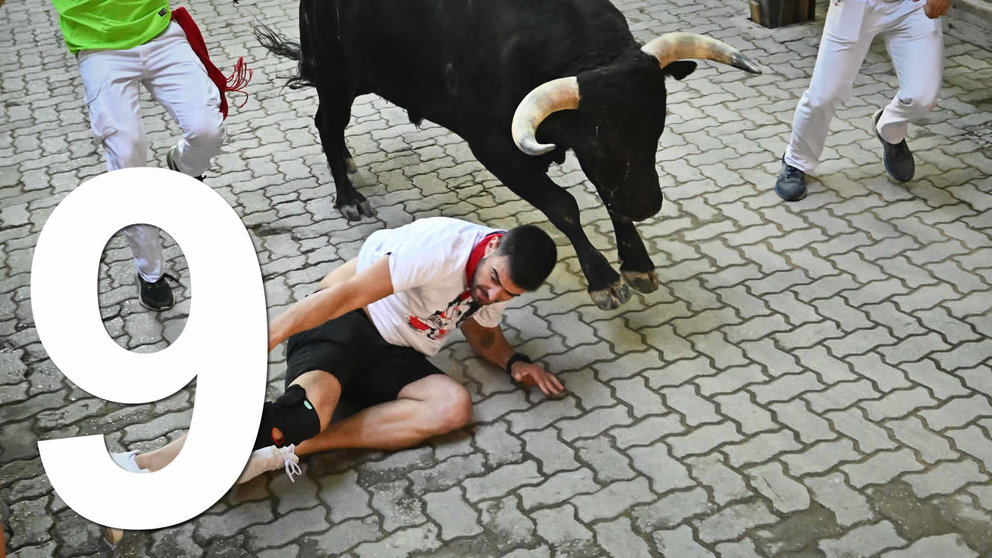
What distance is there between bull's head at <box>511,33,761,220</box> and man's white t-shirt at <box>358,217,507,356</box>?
50 cm

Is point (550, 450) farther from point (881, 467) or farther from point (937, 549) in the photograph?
point (937, 549)

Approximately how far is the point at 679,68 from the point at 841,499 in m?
1.84

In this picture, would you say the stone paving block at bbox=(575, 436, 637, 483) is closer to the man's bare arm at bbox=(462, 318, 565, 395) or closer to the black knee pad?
the man's bare arm at bbox=(462, 318, 565, 395)

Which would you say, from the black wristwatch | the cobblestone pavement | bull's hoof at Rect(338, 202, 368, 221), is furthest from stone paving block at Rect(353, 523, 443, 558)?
bull's hoof at Rect(338, 202, 368, 221)

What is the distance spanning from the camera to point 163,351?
13.3 ft

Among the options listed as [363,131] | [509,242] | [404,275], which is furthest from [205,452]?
[363,131]

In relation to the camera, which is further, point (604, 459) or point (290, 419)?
point (604, 459)

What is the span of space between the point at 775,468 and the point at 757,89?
3.74m

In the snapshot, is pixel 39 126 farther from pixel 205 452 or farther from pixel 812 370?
pixel 812 370

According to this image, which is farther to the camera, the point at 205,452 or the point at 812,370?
the point at 812,370

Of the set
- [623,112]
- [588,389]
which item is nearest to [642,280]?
[588,389]

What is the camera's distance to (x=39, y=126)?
22.5 ft

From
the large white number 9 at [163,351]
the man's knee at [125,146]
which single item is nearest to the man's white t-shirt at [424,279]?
the large white number 9 at [163,351]

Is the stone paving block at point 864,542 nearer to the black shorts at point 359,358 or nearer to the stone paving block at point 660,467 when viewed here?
the stone paving block at point 660,467
